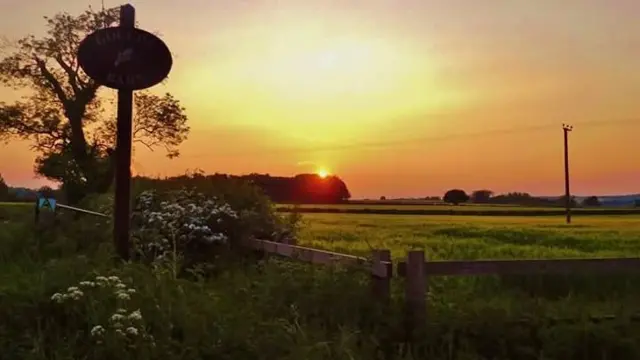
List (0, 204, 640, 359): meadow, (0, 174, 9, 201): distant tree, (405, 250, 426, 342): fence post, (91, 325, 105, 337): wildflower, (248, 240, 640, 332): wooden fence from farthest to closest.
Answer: (0, 174, 9, 201): distant tree, (248, 240, 640, 332): wooden fence, (405, 250, 426, 342): fence post, (0, 204, 640, 359): meadow, (91, 325, 105, 337): wildflower

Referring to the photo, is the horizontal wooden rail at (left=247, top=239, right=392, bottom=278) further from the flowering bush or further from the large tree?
the large tree

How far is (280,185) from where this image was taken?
38.5m

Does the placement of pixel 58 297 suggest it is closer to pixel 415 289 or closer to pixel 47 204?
pixel 415 289

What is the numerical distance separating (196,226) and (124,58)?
2.83m

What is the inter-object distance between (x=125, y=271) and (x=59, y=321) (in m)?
1.04

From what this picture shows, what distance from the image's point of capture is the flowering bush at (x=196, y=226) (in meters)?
10.1

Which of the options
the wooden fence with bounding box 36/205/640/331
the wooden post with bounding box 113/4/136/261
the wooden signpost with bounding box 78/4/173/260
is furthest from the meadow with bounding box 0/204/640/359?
the wooden signpost with bounding box 78/4/173/260

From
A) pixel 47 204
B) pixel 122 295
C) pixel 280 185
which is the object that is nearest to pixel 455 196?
pixel 280 185

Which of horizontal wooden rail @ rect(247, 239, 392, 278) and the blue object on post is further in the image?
the blue object on post

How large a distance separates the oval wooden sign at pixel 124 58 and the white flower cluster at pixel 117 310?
315 centimetres

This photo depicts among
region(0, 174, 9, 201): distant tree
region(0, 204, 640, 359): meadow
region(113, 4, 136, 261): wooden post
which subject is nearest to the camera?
region(0, 204, 640, 359): meadow

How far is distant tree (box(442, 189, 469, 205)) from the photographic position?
75312 mm

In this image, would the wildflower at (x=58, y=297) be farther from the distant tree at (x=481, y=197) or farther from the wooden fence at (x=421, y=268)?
the distant tree at (x=481, y=197)

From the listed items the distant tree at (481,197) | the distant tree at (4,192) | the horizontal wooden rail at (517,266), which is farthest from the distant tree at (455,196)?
the horizontal wooden rail at (517,266)
